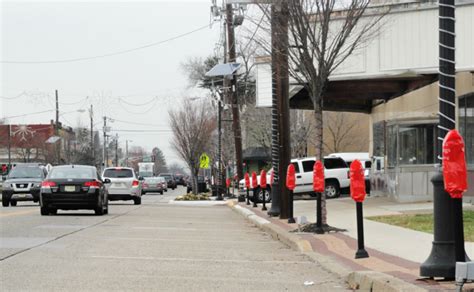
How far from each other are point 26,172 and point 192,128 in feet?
97.7

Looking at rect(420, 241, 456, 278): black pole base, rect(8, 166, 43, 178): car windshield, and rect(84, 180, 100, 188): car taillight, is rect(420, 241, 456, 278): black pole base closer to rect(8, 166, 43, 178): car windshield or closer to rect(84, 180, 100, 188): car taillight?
rect(84, 180, 100, 188): car taillight

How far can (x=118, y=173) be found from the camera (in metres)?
32.9

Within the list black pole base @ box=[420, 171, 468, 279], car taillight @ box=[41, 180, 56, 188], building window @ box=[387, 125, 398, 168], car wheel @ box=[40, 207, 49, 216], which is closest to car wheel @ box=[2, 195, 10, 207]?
car wheel @ box=[40, 207, 49, 216]

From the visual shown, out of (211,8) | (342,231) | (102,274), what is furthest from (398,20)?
(211,8)

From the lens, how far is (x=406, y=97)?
2842 cm

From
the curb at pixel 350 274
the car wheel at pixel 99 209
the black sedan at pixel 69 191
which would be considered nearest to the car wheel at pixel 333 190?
the car wheel at pixel 99 209

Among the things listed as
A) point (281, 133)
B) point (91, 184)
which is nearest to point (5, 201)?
point (91, 184)

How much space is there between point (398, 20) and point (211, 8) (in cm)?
2264

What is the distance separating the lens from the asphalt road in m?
Answer: 8.67

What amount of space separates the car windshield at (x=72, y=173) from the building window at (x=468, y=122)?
11914 millimetres

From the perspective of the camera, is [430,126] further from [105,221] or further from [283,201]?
[105,221]

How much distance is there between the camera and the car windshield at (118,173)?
107 ft

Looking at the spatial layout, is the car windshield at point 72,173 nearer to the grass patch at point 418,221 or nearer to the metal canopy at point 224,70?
the grass patch at point 418,221

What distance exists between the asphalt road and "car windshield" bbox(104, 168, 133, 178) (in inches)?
589
